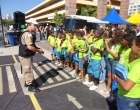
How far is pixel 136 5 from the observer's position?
3809 inches

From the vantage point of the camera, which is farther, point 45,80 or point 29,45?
point 45,80

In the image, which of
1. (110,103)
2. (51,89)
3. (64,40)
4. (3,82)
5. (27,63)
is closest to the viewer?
(110,103)

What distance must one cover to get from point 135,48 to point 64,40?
4837mm

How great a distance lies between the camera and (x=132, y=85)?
70.7 inches

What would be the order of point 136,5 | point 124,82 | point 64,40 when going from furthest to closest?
point 136,5 → point 64,40 → point 124,82

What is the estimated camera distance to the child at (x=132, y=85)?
179 centimetres

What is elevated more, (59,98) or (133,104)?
(133,104)

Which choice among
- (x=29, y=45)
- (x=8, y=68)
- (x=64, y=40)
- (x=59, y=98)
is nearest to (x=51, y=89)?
(x=59, y=98)

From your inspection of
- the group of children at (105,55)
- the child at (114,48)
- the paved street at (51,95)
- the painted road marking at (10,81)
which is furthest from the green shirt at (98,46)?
the painted road marking at (10,81)

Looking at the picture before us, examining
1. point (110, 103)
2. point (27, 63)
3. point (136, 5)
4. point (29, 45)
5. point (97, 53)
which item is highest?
point (136, 5)

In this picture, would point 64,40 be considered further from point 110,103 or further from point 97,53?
point 110,103

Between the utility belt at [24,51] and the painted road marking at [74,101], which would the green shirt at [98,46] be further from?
the utility belt at [24,51]

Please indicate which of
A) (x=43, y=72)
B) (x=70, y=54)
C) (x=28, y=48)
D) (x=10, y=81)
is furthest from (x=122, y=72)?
(x=43, y=72)

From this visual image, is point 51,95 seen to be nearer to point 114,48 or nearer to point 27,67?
point 27,67
